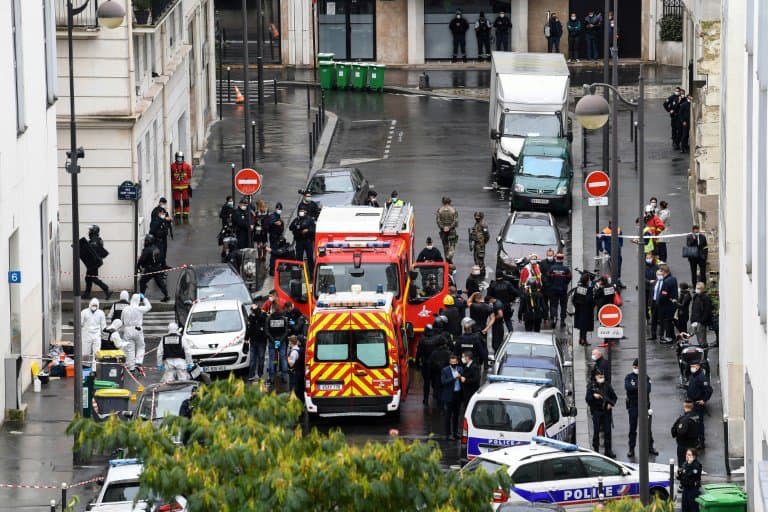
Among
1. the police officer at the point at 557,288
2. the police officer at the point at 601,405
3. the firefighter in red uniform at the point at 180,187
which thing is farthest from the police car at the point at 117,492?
the firefighter in red uniform at the point at 180,187

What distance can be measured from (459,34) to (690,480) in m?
48.3

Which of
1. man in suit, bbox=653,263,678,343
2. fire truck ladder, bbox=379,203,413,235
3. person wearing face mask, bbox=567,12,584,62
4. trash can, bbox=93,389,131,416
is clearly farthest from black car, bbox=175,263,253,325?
person wearing face mask, bbox=567,12,584,62

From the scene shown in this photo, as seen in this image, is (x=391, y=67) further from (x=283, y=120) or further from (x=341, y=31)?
(x=283, y=120)

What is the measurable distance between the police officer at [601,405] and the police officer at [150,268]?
1301cm

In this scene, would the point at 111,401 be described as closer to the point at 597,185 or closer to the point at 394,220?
the point at 394,220

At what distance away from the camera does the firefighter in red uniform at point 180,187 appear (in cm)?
4906

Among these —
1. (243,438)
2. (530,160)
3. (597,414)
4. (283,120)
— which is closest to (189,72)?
(283,120)

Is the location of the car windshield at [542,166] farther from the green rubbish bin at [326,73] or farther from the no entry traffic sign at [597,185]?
the green rubbish bin at [326,73]

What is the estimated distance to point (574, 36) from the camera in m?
72.9

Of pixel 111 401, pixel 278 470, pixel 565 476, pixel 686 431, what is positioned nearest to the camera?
pixel 278 470

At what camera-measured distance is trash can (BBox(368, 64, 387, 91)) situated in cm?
6800

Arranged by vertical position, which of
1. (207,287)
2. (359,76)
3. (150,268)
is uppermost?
(359,76)

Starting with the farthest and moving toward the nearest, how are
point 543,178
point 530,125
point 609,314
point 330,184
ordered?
1. point 530,125
2. point 543,178
3. point 330,184
4. point 609,314

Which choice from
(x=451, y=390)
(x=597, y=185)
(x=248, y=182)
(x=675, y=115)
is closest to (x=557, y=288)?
(x=597, y=185)
